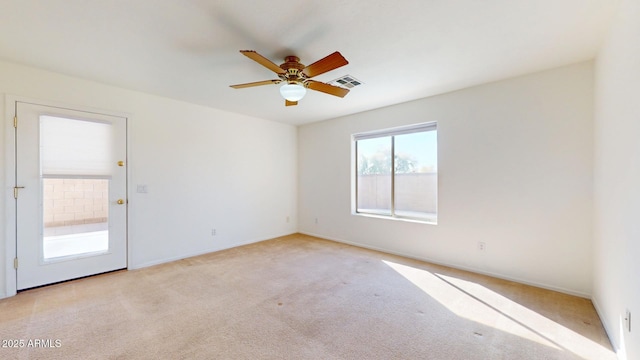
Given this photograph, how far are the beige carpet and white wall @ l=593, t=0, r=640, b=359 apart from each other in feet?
1.01

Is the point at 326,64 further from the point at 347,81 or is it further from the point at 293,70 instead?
the point at 347,81

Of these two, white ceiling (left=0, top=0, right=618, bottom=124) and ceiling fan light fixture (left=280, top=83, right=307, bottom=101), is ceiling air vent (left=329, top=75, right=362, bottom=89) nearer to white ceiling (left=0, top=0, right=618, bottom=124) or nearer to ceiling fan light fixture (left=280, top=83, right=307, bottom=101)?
white ceiling (left=0, top=0, right=618, bottom=124)

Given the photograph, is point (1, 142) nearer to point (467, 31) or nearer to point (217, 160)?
point (217, 160)

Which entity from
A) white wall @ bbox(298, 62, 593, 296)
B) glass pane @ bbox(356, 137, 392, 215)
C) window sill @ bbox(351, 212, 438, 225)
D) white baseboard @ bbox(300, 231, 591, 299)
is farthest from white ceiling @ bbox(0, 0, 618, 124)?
white baseboard @ bbox(300, 231, 591, 299)

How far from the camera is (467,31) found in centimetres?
204

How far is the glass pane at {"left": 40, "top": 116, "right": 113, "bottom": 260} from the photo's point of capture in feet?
9.36

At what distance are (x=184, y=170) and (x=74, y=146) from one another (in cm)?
127

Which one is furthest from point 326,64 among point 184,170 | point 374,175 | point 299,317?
point 184,170

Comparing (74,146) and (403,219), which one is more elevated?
(74,146)

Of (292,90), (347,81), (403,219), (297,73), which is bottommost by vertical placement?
(403,219)

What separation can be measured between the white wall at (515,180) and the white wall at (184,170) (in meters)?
2.53

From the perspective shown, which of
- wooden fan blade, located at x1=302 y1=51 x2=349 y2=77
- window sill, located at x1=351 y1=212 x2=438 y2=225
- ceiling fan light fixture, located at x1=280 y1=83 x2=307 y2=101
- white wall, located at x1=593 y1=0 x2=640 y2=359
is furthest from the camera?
window sill, located at x1=351 y1=212 x2=438 y2=225

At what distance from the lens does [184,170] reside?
3.91 metres

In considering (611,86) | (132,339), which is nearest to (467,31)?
(611,86)
